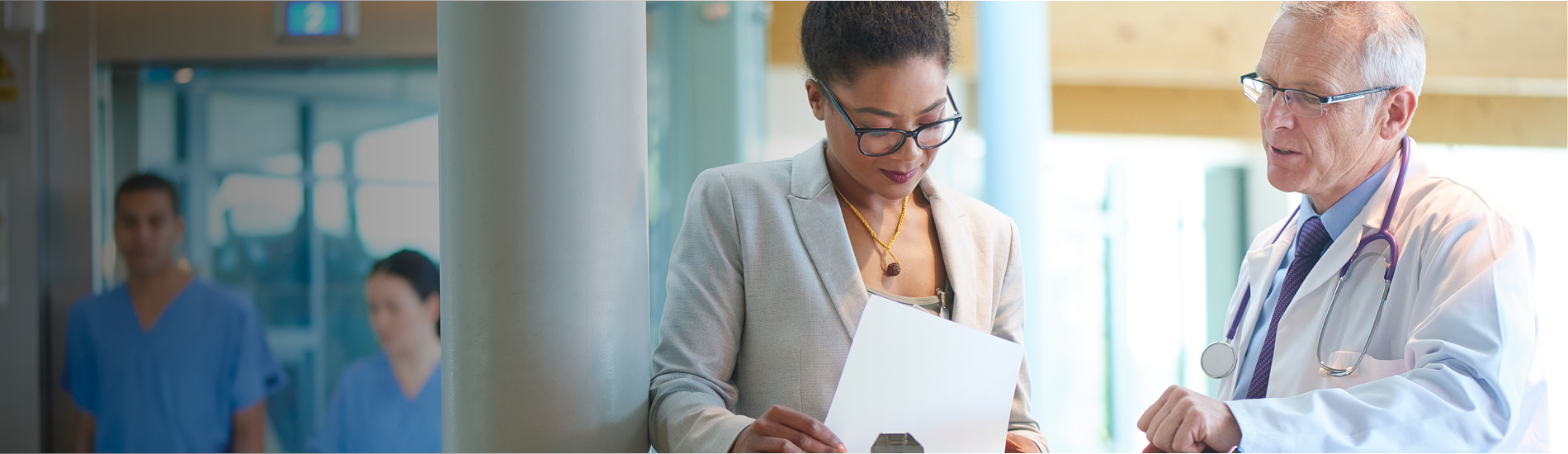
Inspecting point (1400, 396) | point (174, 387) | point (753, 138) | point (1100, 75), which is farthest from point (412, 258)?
point (1100, 75)

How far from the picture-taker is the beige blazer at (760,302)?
1.34 meters

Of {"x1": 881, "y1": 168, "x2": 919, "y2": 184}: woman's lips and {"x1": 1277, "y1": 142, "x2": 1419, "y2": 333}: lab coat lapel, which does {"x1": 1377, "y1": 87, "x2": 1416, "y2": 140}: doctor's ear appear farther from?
{"x1": 881, "y1": 168, "x2": 919, "y2": 184}: woman's lips

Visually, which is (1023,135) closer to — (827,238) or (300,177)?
(827,238)

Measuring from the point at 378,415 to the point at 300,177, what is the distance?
1141mm

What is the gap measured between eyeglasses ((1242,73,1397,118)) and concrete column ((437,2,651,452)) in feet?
3.24

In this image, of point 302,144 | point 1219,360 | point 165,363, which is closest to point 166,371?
point 165,363

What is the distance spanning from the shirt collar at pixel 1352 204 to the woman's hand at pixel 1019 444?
597 millimetres

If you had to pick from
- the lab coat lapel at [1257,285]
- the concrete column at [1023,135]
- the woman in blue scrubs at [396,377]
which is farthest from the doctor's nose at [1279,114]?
the woman in blue scrubs at [396,377]

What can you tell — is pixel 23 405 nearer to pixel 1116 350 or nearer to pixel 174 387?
pixel 174 387

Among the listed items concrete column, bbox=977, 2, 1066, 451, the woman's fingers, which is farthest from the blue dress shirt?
concrete column, bbox=977, 2, 1066, 451

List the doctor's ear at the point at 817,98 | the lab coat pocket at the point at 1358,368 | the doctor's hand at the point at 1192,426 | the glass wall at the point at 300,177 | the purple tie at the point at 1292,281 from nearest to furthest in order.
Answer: the doctor's hand at the point at 1192,426 → the lab coat pocket at the point at 1358,368 → the doctor's ear at the point at 817,98 → the purple tie at the point at 1292,281 → the glass wall at the point at 300,177

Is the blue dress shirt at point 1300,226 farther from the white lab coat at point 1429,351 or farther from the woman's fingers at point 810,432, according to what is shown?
the woman's fingers at point 810,432

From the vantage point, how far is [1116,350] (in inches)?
278

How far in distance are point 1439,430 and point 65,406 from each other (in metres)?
4.99
